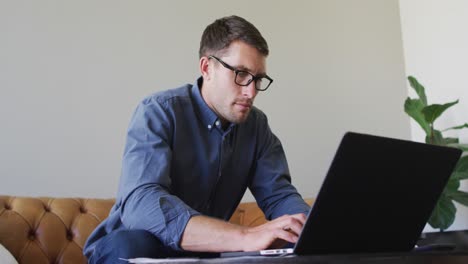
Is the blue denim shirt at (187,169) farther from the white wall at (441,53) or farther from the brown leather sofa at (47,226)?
the white wall at (441,53)

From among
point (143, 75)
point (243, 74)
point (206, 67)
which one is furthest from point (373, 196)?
point (143, 75)

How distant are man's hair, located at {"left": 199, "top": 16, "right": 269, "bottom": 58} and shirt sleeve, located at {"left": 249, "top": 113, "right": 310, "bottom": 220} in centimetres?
27

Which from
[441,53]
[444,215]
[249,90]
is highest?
[441,53]

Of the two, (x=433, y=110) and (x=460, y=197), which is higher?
(x=433, y=110)

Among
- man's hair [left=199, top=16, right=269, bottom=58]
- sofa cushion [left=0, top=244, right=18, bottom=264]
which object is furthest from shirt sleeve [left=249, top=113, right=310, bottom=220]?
sofa cushion [left=0, top=244, right=18, bottom=264]

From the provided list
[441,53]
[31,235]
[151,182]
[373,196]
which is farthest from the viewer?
[441,53]

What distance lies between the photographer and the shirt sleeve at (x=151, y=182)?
991 millimetres

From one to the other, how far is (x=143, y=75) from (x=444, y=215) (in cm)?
134

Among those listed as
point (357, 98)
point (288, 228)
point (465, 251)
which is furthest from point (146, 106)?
point (357, 98)

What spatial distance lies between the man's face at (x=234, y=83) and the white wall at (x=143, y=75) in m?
0.79

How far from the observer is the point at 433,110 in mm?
1993

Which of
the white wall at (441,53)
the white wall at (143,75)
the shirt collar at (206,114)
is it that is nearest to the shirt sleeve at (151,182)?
the shirt collar at (206,114)

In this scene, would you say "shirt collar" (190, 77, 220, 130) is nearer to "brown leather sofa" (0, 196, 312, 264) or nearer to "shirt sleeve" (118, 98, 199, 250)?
"shirt sleeve" (118, 98, 199, 250)

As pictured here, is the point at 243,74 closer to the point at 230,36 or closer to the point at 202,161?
the point at 230,36
